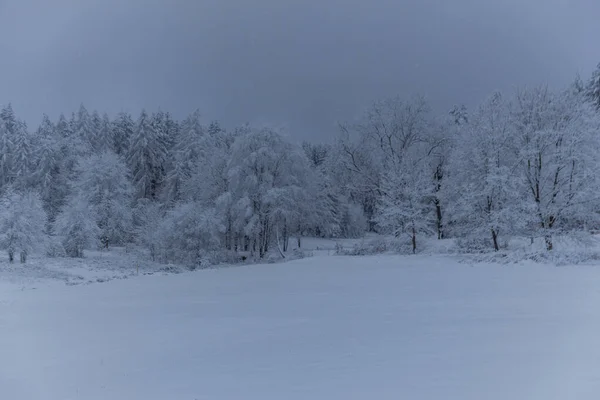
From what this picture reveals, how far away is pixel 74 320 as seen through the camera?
9945 mm

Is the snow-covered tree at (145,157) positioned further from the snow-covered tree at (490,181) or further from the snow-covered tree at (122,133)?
the snow-covered tree at (490,181)

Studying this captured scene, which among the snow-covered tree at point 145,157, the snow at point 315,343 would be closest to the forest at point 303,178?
the snow-covered tree at point 145,157

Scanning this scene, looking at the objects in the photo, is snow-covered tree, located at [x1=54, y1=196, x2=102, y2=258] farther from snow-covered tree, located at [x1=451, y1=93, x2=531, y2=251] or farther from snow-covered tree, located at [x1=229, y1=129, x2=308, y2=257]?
snow-covered tree, located at [x1=451, y1=93, x2=531, y2=251]

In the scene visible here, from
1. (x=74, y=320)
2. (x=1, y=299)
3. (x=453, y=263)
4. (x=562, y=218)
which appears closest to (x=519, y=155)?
(x=562, y=218)

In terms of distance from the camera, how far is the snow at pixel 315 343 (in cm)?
509

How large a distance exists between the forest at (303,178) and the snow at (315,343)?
9223mm

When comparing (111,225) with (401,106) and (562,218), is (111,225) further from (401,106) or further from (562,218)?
(562,218)

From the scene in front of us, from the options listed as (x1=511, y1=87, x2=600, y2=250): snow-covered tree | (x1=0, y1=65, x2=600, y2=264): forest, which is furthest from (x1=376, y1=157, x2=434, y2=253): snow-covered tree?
(x1=511, y1=87, x2=600, y2=250): snow-covered tree

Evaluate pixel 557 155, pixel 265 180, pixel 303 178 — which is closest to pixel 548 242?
pixel 557 155

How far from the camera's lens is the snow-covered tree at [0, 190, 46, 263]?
79.4 ft

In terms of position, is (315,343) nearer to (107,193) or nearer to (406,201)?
(406,201)

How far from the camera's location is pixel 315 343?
709cm

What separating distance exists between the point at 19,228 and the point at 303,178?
21.7 meters

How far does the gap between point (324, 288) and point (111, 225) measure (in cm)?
3091
